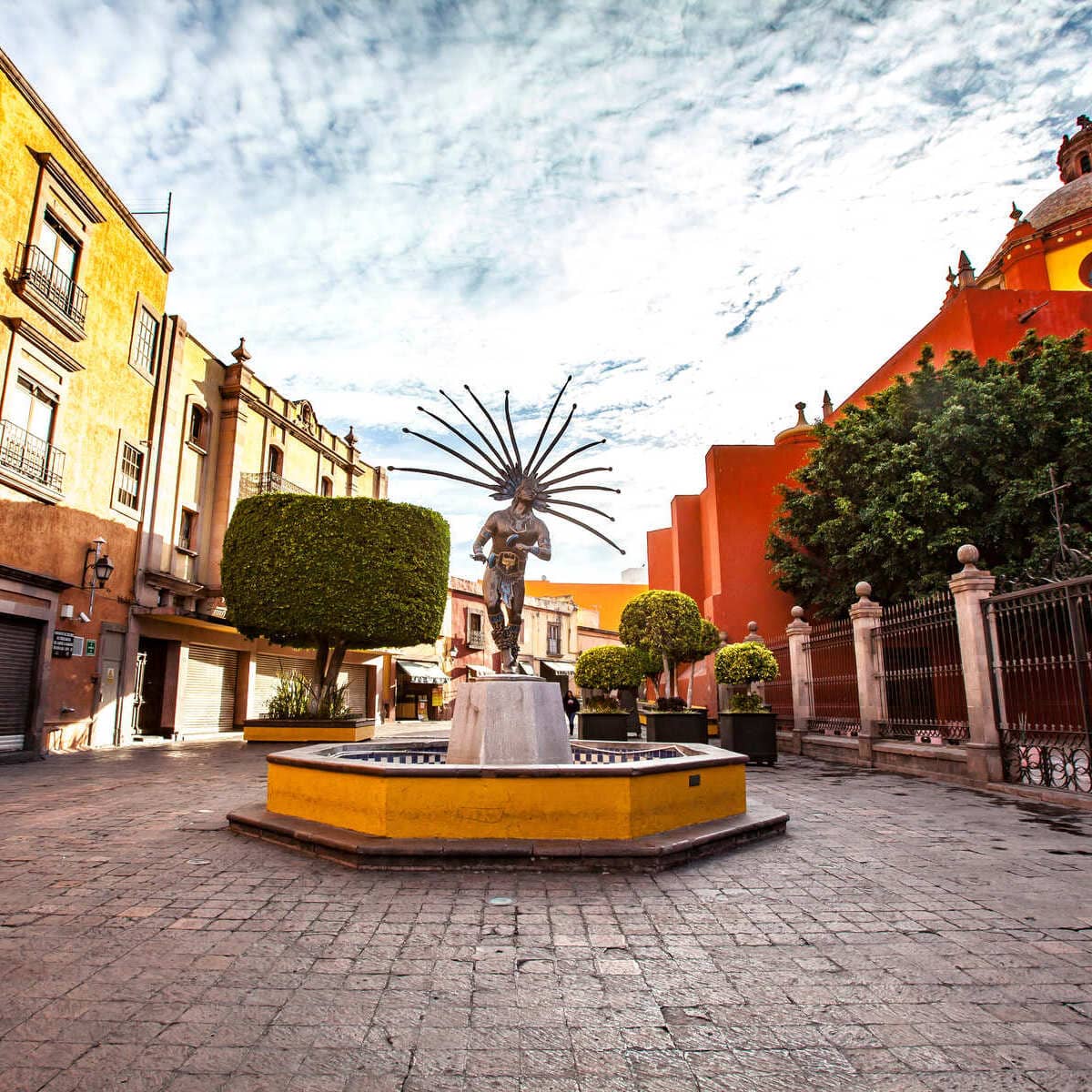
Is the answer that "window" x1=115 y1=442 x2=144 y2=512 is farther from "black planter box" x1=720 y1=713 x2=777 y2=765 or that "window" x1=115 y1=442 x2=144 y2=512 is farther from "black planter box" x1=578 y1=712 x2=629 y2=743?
"black planter box" x1=720 y1=713 x2=777 y2=765

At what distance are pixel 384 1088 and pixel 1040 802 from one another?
8216mm

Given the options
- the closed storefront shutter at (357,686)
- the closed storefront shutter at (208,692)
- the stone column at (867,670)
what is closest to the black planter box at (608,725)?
the stone column at (867,670)

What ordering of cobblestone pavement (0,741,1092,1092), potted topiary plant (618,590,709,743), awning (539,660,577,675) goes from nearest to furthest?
cobblestone pavement (0,741,1092,1092), potted topiary plant (618,590,709,743), awning (539,660,577,675)

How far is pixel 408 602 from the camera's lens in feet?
60.3

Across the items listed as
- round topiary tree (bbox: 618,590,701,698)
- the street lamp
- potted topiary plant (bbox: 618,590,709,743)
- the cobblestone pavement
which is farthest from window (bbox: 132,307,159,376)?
the cobblestone pavement

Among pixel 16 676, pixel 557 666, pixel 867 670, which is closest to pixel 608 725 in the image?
pixel 867 670

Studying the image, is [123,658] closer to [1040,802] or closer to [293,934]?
[293,934]

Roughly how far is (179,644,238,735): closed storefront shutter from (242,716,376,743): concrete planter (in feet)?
9.45

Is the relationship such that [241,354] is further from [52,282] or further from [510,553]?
[510,553]

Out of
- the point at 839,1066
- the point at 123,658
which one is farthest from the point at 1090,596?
the point at 123,658

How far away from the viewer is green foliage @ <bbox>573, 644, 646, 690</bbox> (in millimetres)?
16625

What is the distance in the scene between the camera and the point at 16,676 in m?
13.2

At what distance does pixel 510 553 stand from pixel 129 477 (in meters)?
13.3

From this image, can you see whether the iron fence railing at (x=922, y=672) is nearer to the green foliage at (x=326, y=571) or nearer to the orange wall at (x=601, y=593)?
the green foliage at (x=326, y=571)
